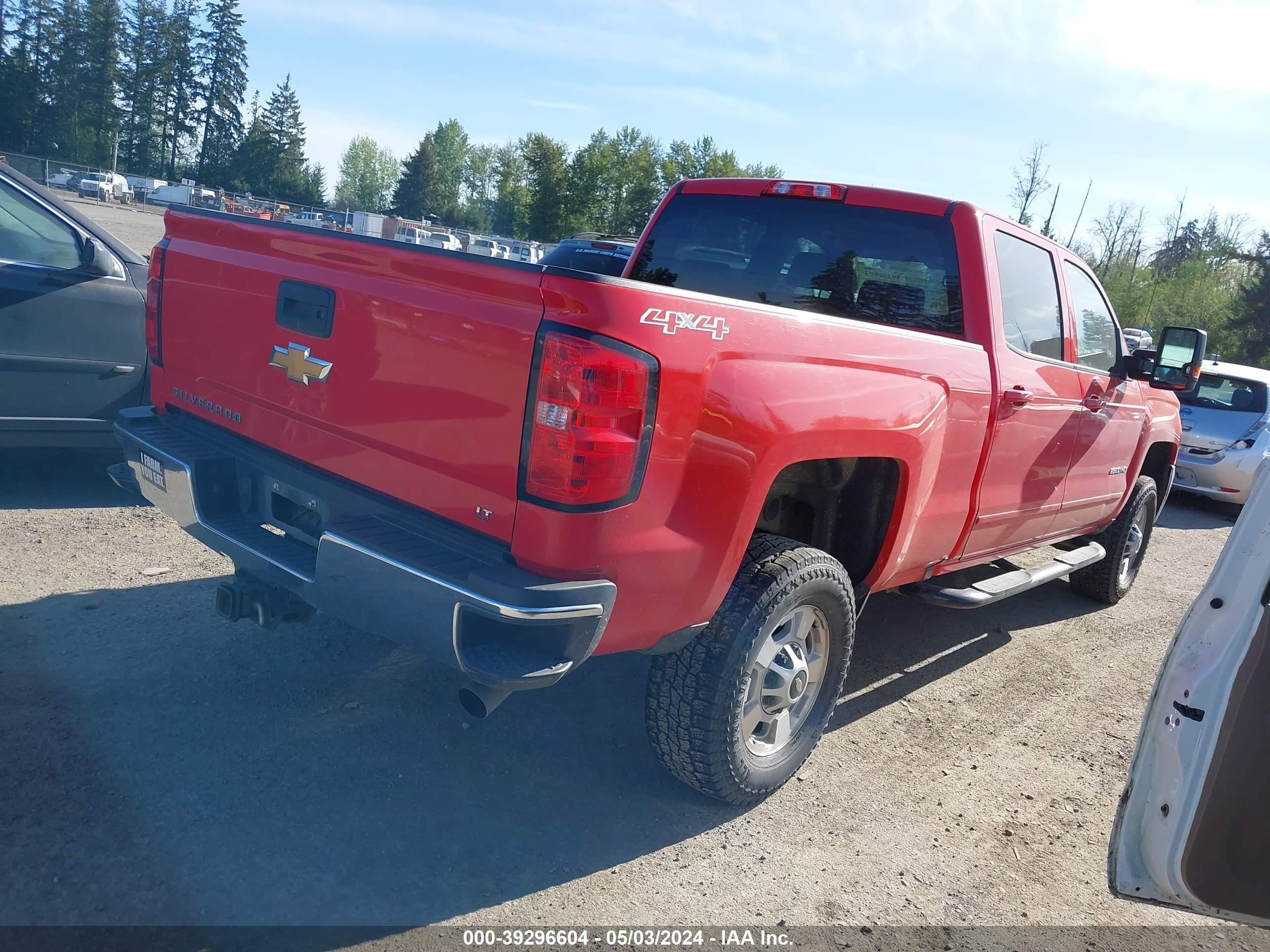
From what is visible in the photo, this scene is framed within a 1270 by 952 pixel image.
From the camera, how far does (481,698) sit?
2637mm

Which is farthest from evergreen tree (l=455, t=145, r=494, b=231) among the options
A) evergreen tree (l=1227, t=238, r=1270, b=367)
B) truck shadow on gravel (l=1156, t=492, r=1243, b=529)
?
truck shadow on gravel (l=1156, t=492, r=1243, b=529)

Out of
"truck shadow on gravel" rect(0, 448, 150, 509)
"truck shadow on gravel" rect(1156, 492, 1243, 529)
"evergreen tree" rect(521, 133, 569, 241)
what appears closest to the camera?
"truck shadow on gravel" rect(0, 448, 150, 509)

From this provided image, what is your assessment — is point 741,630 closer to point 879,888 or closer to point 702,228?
point 879,888

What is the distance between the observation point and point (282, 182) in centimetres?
7950

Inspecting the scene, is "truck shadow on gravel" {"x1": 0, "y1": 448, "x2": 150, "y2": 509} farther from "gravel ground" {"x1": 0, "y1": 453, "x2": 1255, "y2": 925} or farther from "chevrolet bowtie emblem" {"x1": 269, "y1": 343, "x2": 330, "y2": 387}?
"chevrolet bowtie emblem" {"x1": 269, "y1": 343, "x2": 330, "y2": 387}

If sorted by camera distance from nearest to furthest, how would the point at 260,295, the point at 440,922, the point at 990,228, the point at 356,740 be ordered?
→ 1. the point at 440,922
2. the point at 260,295
3. the point at 356,740
4. the point at 990,228

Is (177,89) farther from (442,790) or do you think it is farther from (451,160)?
(442,790)

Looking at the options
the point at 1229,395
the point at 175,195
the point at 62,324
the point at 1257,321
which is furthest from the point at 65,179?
the point at 1257,321

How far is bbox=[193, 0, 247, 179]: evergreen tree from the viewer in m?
83.1

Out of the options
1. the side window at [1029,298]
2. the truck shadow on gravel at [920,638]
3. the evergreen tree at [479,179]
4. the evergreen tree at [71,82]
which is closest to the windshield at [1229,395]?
the truck shadow on gravel at [920,638]

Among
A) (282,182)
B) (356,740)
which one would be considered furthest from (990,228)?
(282,182)

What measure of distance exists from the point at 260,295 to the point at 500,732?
1804mm

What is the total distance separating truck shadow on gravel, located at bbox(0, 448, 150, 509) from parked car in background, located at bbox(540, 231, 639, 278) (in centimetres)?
326

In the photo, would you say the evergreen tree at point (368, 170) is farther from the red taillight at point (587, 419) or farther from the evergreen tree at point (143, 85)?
the red taillight at point (587, 419)
